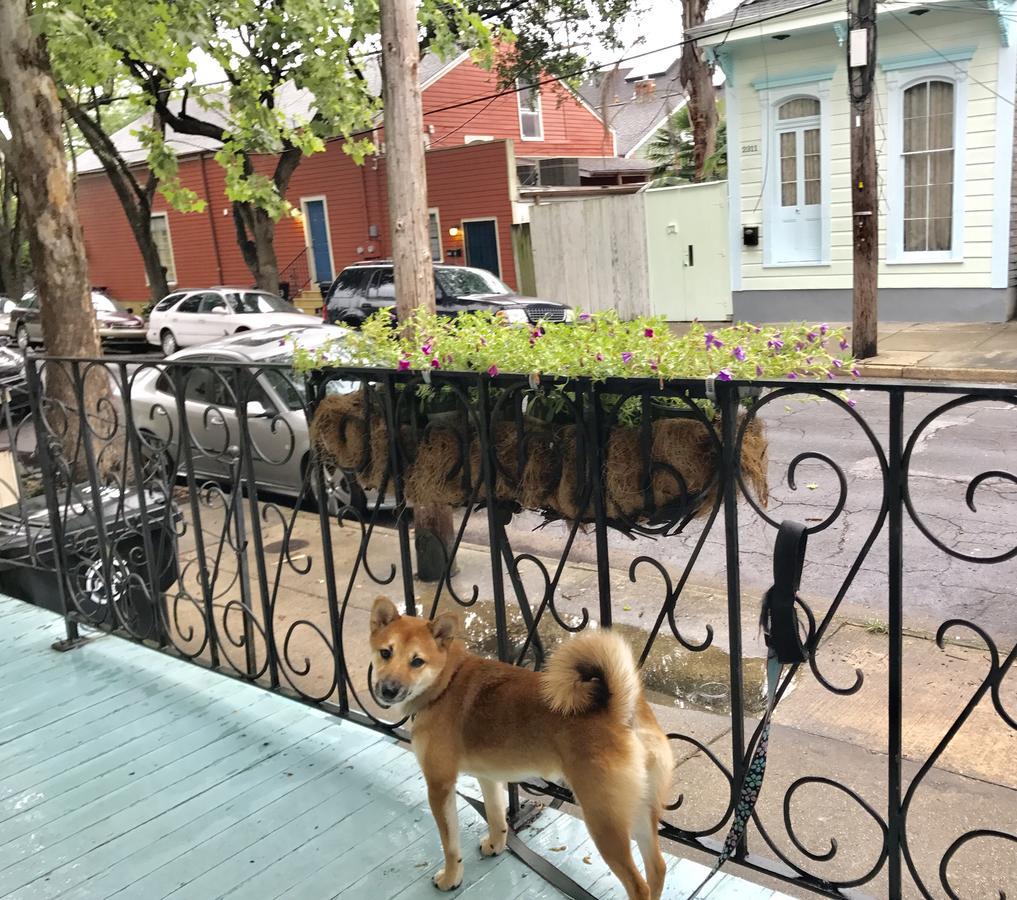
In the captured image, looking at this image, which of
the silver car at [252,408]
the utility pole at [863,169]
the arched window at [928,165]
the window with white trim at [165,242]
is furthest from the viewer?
the window with white trim at [165,242]

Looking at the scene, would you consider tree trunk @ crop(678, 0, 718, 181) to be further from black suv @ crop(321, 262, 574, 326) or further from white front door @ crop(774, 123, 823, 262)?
black suv @ crop(321, 262, 574, 326)

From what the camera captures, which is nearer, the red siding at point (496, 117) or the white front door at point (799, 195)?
the white front door at point (799, 195)

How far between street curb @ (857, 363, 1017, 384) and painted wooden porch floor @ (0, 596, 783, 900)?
28.6 feet

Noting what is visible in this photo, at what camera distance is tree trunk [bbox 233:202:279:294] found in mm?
20125

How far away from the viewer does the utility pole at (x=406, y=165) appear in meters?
6.02

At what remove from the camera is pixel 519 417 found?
2.44 metres

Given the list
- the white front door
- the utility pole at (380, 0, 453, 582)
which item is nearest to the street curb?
the white front door

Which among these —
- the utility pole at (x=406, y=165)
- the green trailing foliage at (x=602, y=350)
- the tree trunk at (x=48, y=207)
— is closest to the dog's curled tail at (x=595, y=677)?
the green trailing foliage at (x=602, y=350)

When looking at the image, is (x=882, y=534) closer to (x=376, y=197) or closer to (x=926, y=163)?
(x=926, y=163)

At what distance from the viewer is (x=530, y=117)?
29109 millimetres

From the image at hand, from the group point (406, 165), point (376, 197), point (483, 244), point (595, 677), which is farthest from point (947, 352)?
point (376, 197)

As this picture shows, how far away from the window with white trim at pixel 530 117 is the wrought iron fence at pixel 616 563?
2461 cm

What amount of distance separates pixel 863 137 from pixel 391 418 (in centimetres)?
1121

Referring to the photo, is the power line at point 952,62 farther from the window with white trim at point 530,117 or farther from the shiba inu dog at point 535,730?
the window with white trim at point 530,117
